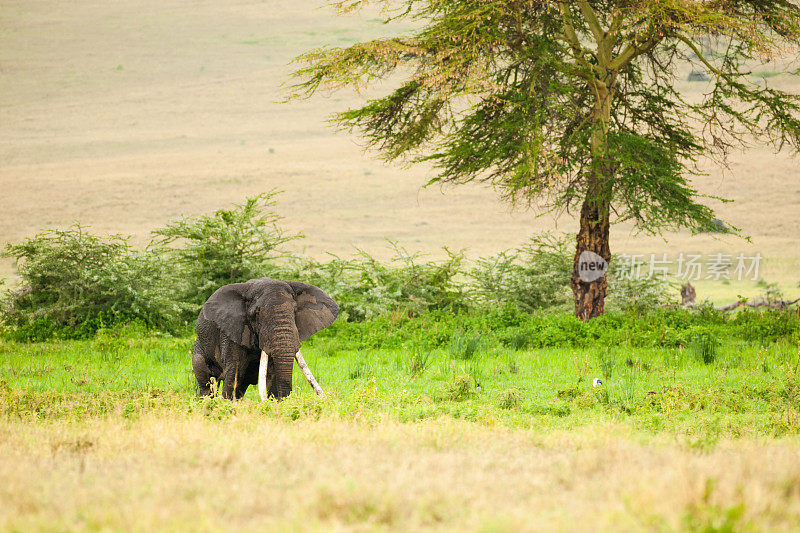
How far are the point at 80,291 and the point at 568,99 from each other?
487 inches

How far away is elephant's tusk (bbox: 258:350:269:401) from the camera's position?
30.2 feet

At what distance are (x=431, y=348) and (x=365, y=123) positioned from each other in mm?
6831

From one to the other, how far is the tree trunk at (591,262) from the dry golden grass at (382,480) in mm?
11174

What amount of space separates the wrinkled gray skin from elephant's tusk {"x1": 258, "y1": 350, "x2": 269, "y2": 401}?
0.10 metres

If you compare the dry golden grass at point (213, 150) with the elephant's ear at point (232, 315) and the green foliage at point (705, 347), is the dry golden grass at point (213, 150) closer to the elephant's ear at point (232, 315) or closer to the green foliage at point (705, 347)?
the green foliage at point (705, 347)

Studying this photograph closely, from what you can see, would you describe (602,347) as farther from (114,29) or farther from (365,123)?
(114,29)

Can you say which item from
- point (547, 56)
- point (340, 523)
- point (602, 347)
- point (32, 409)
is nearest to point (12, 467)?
point (340, 523)

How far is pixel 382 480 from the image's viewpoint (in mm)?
5371

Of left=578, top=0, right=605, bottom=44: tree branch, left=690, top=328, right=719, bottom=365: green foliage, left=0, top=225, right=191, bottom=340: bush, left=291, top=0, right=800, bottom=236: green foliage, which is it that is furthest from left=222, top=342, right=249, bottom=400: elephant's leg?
left=578, top=0, right=605, bottom=44: tree branch

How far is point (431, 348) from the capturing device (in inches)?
587

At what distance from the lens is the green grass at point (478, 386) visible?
8594mm

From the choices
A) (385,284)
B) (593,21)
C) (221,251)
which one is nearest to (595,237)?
(593,21)

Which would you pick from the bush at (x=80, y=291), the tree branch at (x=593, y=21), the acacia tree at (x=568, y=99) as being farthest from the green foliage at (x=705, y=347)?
the bush at (x=80, y=291)

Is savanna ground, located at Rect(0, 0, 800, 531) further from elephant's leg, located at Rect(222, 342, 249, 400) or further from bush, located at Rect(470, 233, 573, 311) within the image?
bush, located at Rect(470, 233, 573, 311)
